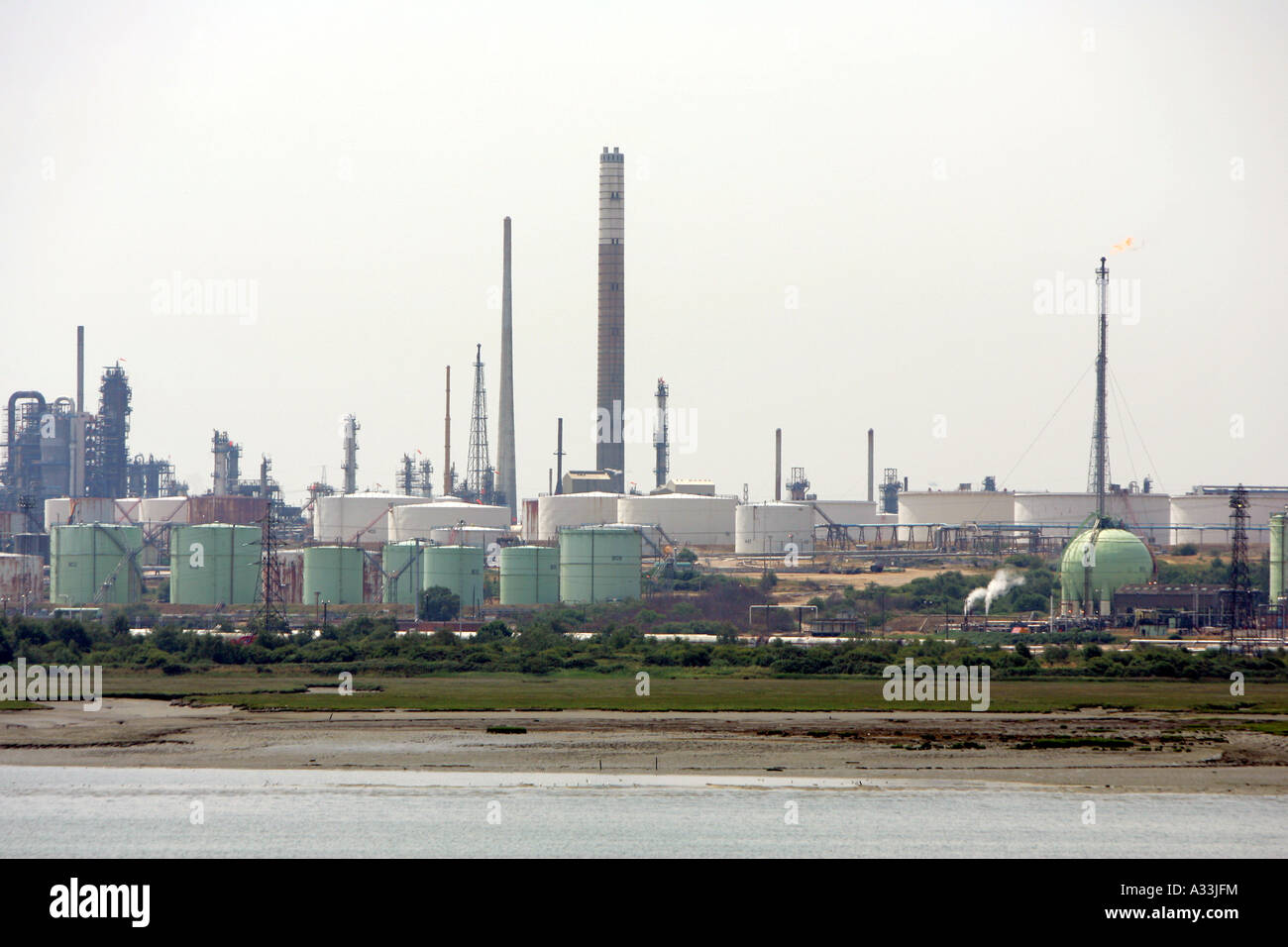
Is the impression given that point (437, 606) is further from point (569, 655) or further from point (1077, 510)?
point (1077, 510)

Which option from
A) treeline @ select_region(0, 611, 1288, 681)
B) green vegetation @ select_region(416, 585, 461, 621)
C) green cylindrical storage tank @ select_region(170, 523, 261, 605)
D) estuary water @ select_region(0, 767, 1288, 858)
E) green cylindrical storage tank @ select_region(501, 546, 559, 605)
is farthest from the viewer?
green cylindrical storage tank @ select_region(501, 546, 559, 605)

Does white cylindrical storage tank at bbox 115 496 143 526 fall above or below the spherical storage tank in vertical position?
above

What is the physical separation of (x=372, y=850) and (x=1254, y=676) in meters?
40.7

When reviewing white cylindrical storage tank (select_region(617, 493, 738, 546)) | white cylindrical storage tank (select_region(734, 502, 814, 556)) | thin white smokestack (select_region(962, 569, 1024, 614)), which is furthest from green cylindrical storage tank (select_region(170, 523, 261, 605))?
white cylindrical storage tank (select_region(734, 502, 814, 556))

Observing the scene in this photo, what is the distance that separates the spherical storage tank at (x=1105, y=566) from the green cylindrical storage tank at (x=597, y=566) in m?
29.9

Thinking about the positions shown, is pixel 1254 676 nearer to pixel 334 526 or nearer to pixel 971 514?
pixel 971 514

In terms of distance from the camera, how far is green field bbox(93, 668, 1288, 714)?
1971 inches

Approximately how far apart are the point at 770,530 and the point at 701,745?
9472cm

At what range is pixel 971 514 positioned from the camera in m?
143

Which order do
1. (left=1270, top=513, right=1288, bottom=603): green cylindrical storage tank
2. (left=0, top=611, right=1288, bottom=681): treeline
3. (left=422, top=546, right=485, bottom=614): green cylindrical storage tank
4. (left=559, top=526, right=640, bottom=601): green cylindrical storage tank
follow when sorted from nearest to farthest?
(left=0, top=611, right=1288, bottom=681): treeline → (left=1270, top=513, right=1288, bottom=603): green cylindrical storage tank → (left=422, top=546, right=485, bottom=614): green cylindrical storage tank → (left=559, top=526, right=640, bottom=601): green cylindrical storage tank

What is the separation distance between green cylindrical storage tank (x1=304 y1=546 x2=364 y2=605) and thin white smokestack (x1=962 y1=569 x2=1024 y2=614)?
138ft

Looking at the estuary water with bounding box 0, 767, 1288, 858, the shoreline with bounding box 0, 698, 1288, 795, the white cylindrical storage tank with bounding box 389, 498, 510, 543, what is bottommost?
the estuary water with bounding box 0, 767, 1288, 858

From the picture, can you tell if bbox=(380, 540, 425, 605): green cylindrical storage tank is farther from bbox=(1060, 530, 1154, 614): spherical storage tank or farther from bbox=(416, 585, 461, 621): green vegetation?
bbox=(1060, 530, 1154, 614): spherical storage tank
